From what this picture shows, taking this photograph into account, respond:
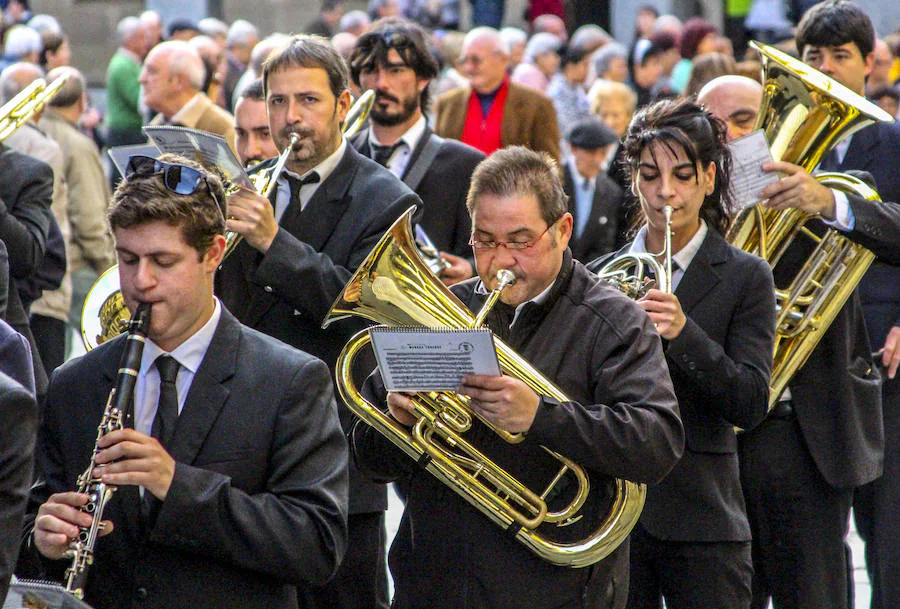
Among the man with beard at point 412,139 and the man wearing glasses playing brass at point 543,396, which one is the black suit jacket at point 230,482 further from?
the man with beard at point 412,139

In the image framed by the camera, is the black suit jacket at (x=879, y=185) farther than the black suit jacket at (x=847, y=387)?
Yes

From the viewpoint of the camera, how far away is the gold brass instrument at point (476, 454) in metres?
3.72

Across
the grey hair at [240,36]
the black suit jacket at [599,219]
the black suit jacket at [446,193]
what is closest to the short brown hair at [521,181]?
the black suit jacket at [446,193]

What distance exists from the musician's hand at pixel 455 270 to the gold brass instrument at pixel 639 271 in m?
1.41

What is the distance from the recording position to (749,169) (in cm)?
488

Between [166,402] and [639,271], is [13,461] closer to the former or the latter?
[166,402]

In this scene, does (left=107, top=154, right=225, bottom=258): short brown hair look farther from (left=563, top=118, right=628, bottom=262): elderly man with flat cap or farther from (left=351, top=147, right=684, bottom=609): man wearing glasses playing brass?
(left=563, top=118, right=628, bottom=262): elderly man with flat cap

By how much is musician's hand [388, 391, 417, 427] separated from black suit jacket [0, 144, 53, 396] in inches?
87.3

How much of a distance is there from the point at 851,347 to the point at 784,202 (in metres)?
0.67

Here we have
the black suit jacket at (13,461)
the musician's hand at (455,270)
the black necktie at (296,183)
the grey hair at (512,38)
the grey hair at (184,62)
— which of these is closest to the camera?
the black suit jacket at (13,461)

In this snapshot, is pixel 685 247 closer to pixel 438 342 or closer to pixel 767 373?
pixel 767 373

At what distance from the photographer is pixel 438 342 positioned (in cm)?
341

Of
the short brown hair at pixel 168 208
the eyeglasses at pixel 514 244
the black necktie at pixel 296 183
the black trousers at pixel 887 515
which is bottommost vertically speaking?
the black trousers at pixel 887 515

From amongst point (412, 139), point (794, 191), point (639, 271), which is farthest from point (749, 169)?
point (412, 139)
